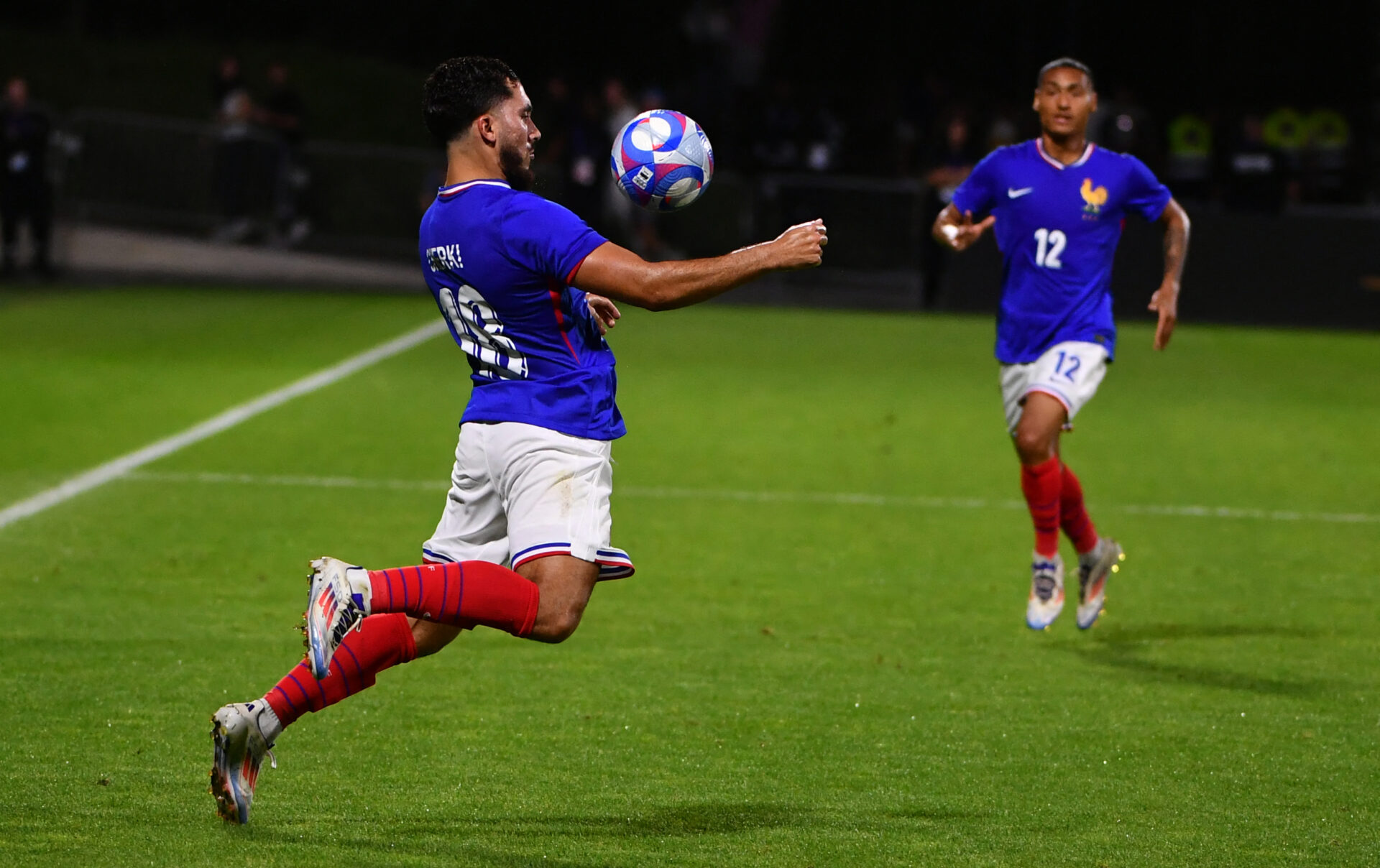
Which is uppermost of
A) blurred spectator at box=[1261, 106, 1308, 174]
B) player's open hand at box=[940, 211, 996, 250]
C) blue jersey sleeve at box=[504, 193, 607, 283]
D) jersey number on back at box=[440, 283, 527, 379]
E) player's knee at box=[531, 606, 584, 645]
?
blurred spectator at box=[1261, 106, 1308, 174]

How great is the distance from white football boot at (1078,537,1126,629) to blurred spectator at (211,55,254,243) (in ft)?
63.8

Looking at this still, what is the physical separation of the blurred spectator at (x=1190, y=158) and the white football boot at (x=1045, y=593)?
57.8 ft

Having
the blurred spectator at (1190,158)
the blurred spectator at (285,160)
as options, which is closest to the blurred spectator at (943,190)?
the blurred spectator at (1190,158)

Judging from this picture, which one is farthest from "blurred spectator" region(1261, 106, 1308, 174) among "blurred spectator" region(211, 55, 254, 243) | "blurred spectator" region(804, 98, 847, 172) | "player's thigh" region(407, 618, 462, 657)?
"player's thigh" region(407, 618, 462, 657)

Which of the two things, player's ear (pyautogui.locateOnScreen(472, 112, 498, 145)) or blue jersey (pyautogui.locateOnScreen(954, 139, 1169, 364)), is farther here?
blue jersey (pyautogui.locateOnScreen(954, 139, 1169, 364))

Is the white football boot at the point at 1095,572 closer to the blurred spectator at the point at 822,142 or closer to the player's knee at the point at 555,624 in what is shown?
the player's knee at the point at 555,624

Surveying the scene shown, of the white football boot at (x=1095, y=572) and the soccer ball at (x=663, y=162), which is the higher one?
the soccer ball at (x=663, y=162)

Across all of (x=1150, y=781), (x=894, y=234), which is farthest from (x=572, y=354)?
(x=894, y=234)

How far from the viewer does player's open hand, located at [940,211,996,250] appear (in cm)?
793

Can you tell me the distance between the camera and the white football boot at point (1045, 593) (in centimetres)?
771

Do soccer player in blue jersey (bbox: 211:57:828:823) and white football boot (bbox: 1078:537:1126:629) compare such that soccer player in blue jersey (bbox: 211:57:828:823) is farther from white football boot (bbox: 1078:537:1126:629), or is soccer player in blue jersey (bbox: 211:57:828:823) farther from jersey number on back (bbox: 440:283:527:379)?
white football boot (bbox: 1078:537:1126:629)

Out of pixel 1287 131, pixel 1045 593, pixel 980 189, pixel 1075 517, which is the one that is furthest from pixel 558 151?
pixel 1045 593

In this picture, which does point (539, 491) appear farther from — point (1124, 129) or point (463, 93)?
point (1124, 129)

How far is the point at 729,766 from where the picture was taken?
571cm
